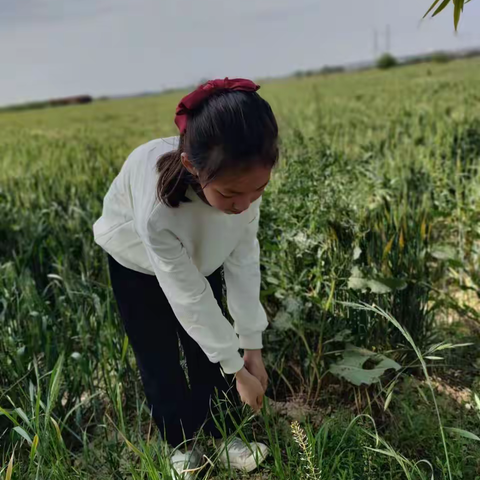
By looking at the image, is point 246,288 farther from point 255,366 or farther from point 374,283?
point 374,283

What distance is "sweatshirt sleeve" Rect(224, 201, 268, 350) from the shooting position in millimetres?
1323

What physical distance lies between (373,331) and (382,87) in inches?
311

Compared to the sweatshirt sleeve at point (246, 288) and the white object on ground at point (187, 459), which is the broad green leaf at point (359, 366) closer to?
the sweatshirt sleeve at point (246, 288)

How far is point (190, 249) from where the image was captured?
1.22 metres

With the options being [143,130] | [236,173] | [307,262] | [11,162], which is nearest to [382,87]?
[143,130]

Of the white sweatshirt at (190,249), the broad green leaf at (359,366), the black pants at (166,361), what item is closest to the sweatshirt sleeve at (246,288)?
the white sweatshirt at (190,249)

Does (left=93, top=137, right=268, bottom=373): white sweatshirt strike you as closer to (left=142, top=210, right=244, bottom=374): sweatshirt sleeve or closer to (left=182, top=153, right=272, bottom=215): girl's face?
(left=142, top=210, right=244, bottom=374): sweatshirt sleeve

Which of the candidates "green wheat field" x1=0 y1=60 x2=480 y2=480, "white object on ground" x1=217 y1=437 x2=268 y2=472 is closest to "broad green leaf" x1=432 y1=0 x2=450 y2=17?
"green wheat field" x1=0 y1=60 x2=480 y2=480

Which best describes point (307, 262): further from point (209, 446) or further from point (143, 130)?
point (143, 130)

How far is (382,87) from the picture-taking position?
347 inches

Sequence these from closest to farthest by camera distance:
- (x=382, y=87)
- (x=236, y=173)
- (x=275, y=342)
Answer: (x=236, y=173) → (x=275, y=342) → (x=382, y=87)

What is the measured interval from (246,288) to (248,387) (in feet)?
0.76

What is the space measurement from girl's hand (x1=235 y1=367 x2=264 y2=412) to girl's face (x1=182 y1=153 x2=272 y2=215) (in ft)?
1.33

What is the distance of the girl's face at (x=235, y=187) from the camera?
0.97 metres
